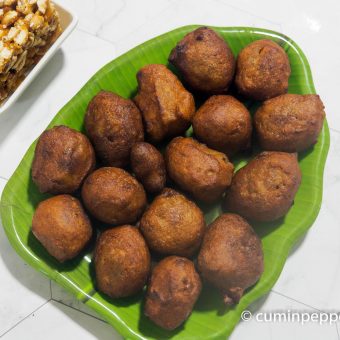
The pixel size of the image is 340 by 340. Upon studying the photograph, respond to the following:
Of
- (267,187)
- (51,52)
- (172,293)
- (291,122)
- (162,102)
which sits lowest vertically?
(172,293)

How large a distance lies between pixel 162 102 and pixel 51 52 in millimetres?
412

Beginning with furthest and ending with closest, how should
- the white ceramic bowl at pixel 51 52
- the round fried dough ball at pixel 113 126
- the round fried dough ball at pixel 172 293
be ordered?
1. the white ceramic bowl at pixel 51 52
2. the round fried dough ball at pixel 113 126
3. the round fried dough ball at pixel 172 293

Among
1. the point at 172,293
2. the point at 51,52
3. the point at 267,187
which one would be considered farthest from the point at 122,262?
the point at 51,52

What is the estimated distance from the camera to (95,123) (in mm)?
1169

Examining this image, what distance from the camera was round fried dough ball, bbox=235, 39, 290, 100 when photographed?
1.20 meters

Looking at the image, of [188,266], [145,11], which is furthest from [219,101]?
[145,11]

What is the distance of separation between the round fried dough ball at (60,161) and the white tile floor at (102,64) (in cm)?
26

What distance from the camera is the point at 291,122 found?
1167 millimetres

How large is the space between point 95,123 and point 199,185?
1.03 ft

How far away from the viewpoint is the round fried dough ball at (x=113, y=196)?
3.59 feet

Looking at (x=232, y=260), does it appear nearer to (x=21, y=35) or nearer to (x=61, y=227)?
(x=61, y=227)

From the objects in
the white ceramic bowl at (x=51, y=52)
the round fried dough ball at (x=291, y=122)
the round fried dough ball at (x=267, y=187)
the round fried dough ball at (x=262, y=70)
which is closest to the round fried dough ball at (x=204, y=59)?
the round fried dough ball at (x=262, y=70)

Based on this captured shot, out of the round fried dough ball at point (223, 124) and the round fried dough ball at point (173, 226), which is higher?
the round fried dough ball at point (223, 124)

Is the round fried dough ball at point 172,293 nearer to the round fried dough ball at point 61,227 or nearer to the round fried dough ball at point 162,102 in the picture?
the round fried dough ball at point 61,227
